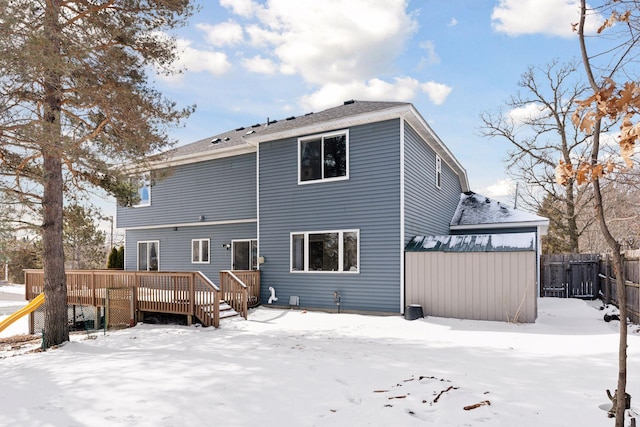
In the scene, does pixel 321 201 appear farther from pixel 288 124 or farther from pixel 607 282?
pixel 607 282

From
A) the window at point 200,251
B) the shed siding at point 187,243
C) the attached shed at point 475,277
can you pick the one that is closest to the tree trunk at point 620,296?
the attached shed at point 475,277

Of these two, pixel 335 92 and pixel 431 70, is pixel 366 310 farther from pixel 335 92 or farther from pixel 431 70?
pixel 335 92

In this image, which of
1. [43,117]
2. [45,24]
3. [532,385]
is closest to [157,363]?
[532,385]

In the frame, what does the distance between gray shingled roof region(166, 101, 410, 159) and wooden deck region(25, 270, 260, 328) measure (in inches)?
128

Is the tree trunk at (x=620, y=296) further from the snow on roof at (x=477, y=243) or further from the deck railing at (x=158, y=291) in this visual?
the deck railing at (x=158, y=291)

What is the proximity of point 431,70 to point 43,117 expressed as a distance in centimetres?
1034

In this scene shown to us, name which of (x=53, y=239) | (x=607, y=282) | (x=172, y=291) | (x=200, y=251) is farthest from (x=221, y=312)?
(x=607, y=282)

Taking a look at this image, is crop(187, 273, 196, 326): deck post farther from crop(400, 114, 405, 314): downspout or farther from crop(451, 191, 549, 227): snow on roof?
crop(451, 191, 549, 227): snow on roof

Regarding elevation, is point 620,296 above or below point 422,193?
below

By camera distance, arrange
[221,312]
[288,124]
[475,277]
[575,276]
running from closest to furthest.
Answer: [475,277]
[221,312]
[288,124]
[575,276]

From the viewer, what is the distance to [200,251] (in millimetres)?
14562

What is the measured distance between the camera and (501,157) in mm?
21750

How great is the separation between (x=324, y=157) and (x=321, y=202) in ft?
4.08

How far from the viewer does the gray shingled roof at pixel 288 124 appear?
10748mm
